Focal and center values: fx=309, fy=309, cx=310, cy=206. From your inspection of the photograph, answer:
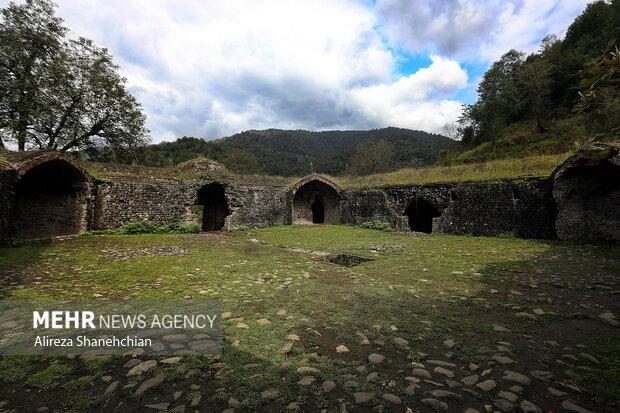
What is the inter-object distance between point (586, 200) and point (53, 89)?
34.9 meters

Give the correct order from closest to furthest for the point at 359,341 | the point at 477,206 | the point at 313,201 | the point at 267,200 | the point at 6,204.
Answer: the point at 359,341 < the point at 6,204 < the point at 477,206 < the point at 267,200 < the point at 313,201

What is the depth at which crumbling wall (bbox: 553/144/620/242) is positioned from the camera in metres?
12.3

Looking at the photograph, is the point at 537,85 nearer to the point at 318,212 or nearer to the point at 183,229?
the point at 318,212

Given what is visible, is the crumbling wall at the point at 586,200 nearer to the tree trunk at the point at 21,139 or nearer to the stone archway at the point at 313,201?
the stone archway at the point at 313,201

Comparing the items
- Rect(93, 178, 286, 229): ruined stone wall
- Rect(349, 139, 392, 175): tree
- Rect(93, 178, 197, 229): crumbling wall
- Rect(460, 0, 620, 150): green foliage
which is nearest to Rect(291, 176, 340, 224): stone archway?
Rect(93, 178, 286, 229): ruined stone wall

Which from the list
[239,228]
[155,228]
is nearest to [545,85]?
[239,228]

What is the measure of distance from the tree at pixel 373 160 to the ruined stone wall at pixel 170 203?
36.7 m

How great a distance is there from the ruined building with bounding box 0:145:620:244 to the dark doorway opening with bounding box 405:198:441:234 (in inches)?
2.8

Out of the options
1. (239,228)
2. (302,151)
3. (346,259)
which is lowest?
(346,259)

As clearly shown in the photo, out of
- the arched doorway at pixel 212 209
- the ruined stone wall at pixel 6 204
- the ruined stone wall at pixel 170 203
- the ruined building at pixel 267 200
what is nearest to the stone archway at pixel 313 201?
the ruined building at pixel 267 200

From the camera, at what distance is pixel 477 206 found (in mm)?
17219

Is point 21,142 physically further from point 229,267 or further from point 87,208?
point 229,267

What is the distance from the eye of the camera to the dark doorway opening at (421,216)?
22.4m

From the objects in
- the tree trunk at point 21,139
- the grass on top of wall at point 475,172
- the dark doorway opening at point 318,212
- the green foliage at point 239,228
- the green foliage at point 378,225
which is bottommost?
the green foliage at point 239,228
